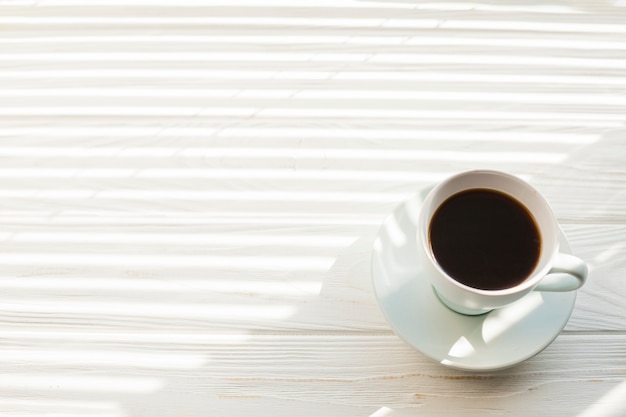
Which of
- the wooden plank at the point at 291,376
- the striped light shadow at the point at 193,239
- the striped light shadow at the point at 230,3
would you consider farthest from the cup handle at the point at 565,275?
the striped light shadow at the point at 230,3

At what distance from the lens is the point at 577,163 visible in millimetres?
743

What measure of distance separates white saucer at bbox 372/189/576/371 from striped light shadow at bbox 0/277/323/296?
0.10 m

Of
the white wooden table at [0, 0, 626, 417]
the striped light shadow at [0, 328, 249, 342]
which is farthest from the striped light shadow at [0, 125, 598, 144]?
the striped light shadow at [0, 328, 249, 342]

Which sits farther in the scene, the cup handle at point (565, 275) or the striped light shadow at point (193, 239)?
the striped light shadow at point (193, 239)

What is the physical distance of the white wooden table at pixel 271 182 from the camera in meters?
0.65

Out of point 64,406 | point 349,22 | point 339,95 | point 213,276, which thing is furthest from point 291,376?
point 349,22

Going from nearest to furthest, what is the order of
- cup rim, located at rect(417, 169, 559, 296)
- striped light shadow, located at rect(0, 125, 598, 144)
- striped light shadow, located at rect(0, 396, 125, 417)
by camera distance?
cup rim, located at rect(417, 169, 559, 296) → striped light shadow, located at rect(0, 396, 125, 417) → striped light shadow, located at rect(0, 125, 598, 144)

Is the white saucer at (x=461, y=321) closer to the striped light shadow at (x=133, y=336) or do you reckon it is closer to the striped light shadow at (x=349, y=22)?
the striped light shadow at (x=133, y=336)

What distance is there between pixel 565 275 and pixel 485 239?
0.26ft

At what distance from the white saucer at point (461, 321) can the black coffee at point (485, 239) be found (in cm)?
6

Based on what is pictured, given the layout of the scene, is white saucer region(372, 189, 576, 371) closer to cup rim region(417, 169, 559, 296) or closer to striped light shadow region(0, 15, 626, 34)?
cup rim region(417, 169, 559, 296)

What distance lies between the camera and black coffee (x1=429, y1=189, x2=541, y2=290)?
0.58 metres

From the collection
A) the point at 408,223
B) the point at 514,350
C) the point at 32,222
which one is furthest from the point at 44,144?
the point at 514,350

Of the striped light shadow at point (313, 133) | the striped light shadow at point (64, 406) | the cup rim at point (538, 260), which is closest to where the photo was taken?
the cup rim at point (538, 260)
